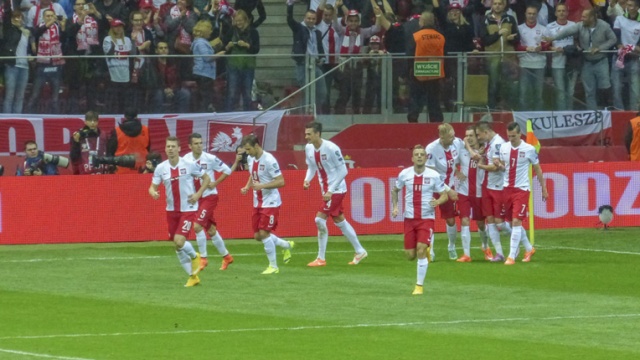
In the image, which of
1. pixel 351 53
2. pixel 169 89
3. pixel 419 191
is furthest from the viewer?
pixel 351 53

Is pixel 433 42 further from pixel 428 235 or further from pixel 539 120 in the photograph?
pixel 428 235

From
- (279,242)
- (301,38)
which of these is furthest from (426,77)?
(279,242)

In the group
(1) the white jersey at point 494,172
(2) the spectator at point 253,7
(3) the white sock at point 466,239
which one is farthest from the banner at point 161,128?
(1) the white jersey at point 494,172

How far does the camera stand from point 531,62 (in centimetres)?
3022

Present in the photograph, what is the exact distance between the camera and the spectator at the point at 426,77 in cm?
2927

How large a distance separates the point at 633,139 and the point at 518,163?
6924 millimetres

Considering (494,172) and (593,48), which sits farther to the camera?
(593,48)

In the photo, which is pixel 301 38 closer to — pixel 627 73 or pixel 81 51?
pixel 81 51

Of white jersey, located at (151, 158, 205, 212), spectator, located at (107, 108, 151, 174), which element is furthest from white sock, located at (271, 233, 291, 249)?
spectator, located at (107, 108, 151, 174)

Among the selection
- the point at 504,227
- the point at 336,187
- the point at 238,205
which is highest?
the point at 336,187

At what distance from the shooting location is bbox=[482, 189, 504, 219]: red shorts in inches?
946

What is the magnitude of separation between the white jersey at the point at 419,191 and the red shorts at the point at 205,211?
377 cm

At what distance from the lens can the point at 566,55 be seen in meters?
30.6

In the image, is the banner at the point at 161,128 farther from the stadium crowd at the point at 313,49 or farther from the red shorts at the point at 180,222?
the red shorts at the point at 180,222
